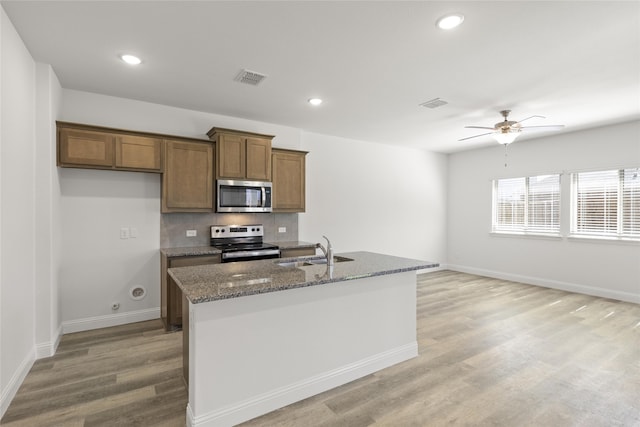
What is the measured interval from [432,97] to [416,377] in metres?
3.00

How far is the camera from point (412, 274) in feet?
9.84

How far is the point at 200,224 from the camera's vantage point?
4.23 m

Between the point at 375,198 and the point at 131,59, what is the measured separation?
4.47 meters

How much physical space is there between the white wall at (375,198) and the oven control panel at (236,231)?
31.8 inches

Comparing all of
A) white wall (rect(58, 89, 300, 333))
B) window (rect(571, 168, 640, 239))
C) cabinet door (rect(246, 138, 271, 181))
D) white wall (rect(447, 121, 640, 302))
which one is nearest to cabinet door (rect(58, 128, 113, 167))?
white wall (rect(58, 89, 300, 333))

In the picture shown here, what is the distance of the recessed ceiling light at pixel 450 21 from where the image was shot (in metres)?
2.18

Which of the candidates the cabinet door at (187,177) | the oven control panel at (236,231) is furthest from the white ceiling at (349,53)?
the oven control panel at (236,231)

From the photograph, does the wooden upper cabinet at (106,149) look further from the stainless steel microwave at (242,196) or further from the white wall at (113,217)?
the stainless steel microwave at (242,196)

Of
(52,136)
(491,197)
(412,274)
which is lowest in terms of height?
(412,274)

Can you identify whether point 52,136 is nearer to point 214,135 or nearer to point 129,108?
point 129,108

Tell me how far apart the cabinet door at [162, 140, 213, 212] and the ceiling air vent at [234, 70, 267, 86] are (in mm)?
1119

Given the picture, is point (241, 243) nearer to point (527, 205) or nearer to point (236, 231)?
point (236, 231)

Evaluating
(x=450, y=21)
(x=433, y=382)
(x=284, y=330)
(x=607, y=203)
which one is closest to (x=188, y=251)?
(x=284, y=330)

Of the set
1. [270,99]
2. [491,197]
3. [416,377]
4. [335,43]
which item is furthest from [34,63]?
[491,197]
